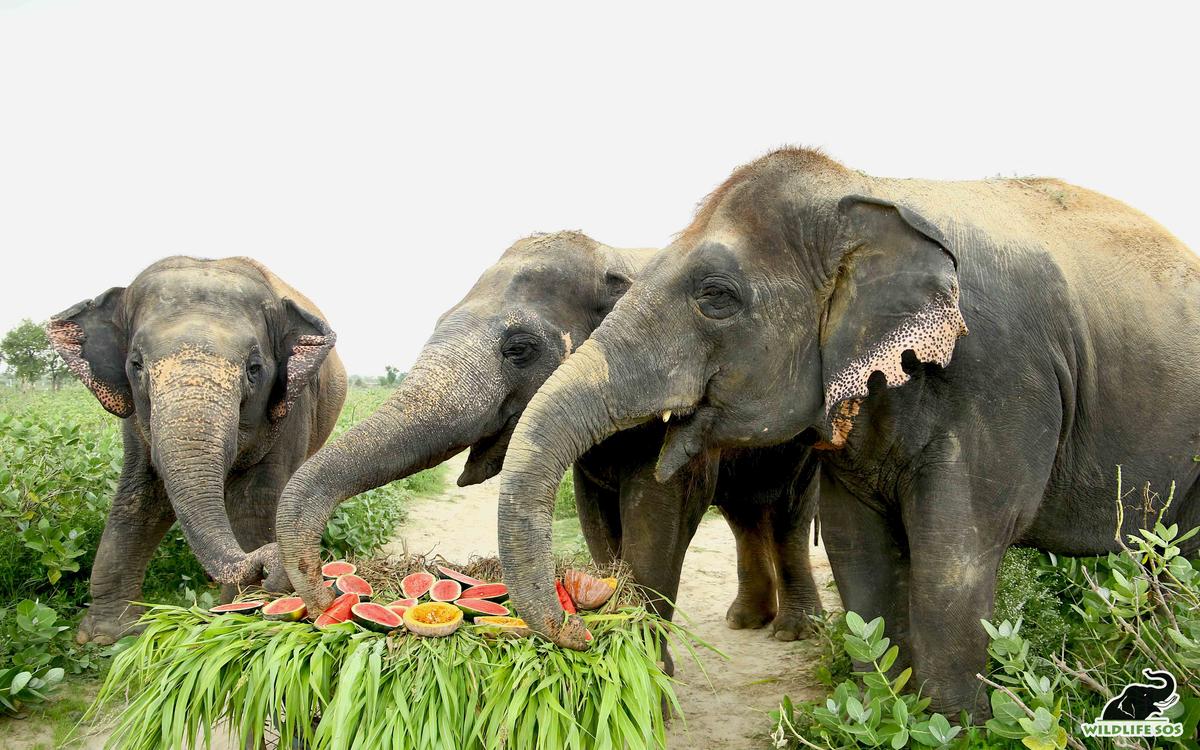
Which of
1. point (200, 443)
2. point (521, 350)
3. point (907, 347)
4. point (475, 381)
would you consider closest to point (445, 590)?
point (475, 381)

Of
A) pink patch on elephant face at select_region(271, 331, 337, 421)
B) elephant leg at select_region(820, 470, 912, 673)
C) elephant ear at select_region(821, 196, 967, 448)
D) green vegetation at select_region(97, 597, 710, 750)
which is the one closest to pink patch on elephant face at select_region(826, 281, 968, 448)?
elephant ear at select_region(821, 196, 967, 448)

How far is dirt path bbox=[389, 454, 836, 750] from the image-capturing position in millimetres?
4671

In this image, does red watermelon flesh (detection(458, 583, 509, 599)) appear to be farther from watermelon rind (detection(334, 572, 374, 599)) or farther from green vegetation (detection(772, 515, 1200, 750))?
green vegetation (detection(772, 515, 1200, 750))

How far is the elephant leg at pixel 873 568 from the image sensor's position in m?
4.09

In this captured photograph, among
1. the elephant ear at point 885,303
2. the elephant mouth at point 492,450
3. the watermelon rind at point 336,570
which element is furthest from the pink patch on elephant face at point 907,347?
the watermelon rind at point 336,570

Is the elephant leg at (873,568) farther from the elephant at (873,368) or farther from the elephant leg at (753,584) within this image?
the elephant leg at (753,584)

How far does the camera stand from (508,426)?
438cm

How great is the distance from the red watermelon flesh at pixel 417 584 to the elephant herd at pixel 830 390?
325 millimetres

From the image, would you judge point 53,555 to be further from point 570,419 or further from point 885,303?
point 885,303

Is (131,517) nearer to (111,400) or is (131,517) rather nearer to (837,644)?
(111,400)

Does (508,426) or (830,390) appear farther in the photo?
(508,426)

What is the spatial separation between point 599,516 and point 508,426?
1.14m

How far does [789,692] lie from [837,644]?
382 millimetres

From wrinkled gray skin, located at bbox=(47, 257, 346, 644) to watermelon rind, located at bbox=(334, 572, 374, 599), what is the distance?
56.8 inches
